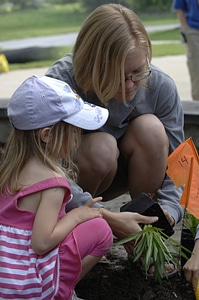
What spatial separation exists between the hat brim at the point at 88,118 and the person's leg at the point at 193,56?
11.2 ft

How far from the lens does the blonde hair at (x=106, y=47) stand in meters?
2.83

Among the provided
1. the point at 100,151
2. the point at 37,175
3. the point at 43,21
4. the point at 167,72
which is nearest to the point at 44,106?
the point at 37,175

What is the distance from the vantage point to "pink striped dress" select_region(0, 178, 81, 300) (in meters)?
2.37

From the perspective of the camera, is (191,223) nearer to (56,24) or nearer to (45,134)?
(45,134)

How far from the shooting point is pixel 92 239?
250 centimetres

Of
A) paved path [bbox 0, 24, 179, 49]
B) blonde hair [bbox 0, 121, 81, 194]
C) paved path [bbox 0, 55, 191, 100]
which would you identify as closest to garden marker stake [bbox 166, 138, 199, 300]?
blonde hair [bbox 0, 121, 81, 194]

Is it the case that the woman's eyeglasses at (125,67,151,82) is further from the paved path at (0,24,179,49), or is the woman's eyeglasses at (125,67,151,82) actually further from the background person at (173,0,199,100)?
the paved path at (0,24,179,49)

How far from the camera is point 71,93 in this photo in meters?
2.48

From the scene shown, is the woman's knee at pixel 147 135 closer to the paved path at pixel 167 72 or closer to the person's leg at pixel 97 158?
the person's leg at pixel 97 158

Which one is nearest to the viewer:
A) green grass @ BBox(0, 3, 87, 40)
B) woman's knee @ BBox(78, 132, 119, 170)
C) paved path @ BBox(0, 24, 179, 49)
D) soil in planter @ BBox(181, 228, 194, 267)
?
soil in planter @ BBox(181, 228, 194, 267)

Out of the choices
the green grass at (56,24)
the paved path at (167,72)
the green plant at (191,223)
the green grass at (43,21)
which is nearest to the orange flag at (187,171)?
the green plant at (191,223)

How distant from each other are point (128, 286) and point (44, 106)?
2.88 feet

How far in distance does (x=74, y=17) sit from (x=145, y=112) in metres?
25.1

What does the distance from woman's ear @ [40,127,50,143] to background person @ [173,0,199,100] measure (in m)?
3.61
